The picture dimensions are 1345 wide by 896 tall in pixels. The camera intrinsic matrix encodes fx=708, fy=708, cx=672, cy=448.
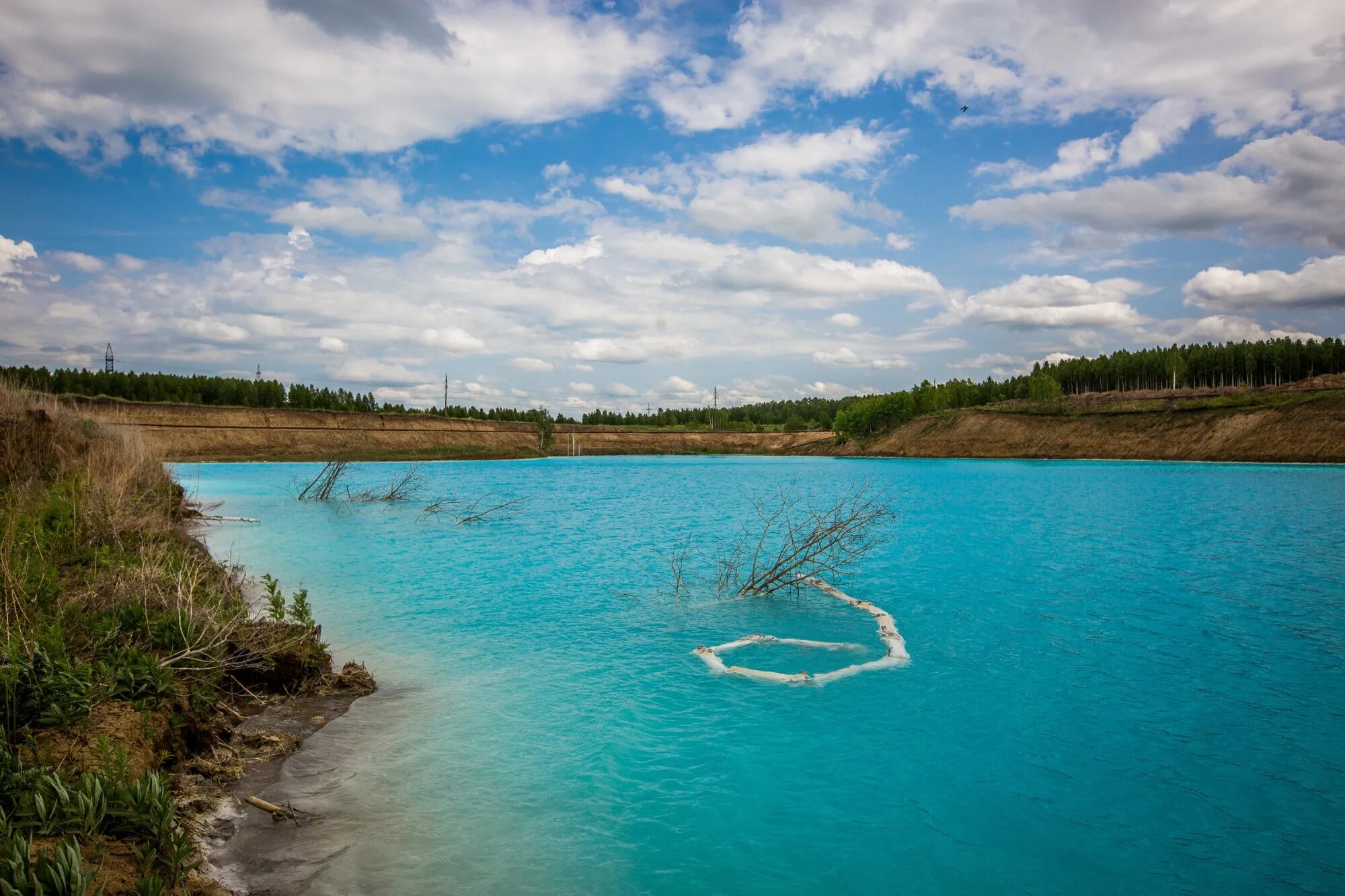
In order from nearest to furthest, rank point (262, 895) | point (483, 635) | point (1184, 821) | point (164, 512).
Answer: point (262, 895)
point (1184, 821)
point (483, 635)
point (164, 512)

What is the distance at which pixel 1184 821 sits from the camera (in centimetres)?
721

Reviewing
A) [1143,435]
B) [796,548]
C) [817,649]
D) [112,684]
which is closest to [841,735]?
[817,649]

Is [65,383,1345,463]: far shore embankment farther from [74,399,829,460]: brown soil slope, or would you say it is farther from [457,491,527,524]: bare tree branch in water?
[457,491,527,524]: bare tree branch in water

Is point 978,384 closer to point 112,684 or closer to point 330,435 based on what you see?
point 330,435

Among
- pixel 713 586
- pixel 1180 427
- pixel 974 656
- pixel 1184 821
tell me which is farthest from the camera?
pixel 1180 427

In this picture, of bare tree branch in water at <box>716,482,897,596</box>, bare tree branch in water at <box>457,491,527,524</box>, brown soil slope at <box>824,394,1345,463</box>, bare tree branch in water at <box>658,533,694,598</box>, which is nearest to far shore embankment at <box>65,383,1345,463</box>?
brown soil slope at <box>824,394,1345,463</box>

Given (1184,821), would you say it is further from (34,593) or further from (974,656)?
(34,593)

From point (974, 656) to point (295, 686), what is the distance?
36.0 feet

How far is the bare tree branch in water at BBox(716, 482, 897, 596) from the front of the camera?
54.3 feet

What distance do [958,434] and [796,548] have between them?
103 m

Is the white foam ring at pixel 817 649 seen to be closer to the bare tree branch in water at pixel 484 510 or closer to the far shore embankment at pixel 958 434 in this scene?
the bare tree branch in water at pixel 484 510

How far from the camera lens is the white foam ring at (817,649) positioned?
11.3 meters

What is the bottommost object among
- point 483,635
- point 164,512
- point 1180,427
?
point 483,635

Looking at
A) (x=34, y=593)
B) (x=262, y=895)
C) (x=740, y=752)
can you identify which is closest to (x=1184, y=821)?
(x=740, y=752)
